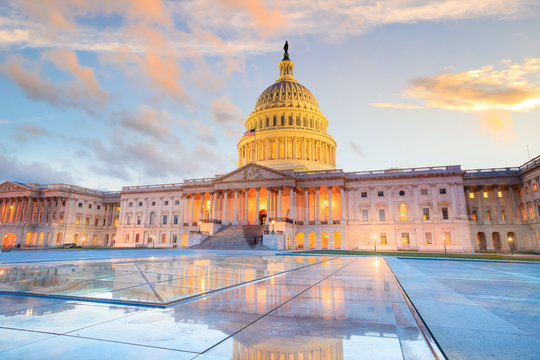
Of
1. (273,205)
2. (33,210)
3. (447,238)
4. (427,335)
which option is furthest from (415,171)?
(33,210)

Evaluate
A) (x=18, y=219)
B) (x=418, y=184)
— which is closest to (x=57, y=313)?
(x=418, y=184)

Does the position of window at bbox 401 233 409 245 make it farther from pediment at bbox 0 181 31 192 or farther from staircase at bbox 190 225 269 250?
pediment at bbox 0 181 31 192

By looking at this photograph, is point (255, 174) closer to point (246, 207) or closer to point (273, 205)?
point (246, 207)

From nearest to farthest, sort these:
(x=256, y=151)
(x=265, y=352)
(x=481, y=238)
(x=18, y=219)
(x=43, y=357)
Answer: (x=43, y=357) → (x=265, y=352) → (x=481, y=238) → (x=18, y=219) → (x=256, y=151)

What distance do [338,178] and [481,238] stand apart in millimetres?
31474

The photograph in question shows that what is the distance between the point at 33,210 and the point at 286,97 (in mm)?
78012

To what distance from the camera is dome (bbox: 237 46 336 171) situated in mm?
85000

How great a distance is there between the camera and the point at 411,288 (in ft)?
28.4

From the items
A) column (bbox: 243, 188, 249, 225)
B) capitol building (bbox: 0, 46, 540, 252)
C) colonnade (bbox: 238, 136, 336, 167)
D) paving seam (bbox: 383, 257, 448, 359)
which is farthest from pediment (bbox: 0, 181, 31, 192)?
paving seam (bbox: 383, 257, 448, 359)

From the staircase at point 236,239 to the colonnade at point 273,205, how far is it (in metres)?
4.51

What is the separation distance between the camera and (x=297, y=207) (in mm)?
69125

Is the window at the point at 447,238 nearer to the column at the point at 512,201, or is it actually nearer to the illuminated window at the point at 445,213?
the illuminated window at the point at 445,213

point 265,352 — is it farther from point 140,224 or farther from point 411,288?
point 140,224

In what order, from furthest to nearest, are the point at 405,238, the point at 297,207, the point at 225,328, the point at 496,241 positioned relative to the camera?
1. the point at 297,207
2. the point at 405,238
3. the point at 496,241
4. the point at 225,328
